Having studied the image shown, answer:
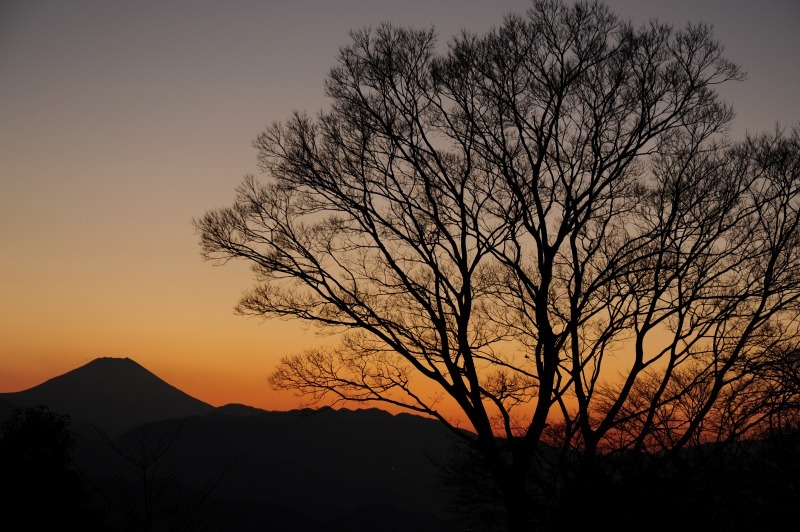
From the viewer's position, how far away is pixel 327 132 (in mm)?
11133

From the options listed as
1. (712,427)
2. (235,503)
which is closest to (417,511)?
(235,503)

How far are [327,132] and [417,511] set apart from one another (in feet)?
644

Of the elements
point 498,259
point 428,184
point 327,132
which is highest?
point 327,132

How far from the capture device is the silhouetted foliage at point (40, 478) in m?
17.3

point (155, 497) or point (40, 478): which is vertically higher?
point (40, 478)

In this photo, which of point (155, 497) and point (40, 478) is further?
point (40, 478)

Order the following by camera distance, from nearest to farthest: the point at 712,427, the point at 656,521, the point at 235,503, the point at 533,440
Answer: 1. the point at 656,521
2. the point at 533,440
3. the point at 712,427
4. the point at 235,503

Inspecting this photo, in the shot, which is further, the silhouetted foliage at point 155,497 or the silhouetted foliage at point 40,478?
the silhouetted foliage at point 40,478

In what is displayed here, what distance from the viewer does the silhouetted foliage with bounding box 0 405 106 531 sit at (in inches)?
682

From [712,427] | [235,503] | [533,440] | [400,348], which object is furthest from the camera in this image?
[235,503]

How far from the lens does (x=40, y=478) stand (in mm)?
18203

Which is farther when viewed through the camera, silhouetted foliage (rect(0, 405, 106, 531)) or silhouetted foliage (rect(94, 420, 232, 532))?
silhouetted foliage (rect(0, 405, 106, 531))

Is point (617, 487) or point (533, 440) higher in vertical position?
point (533, 440)

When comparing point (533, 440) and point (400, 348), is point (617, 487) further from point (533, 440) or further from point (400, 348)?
point (400, 348)
